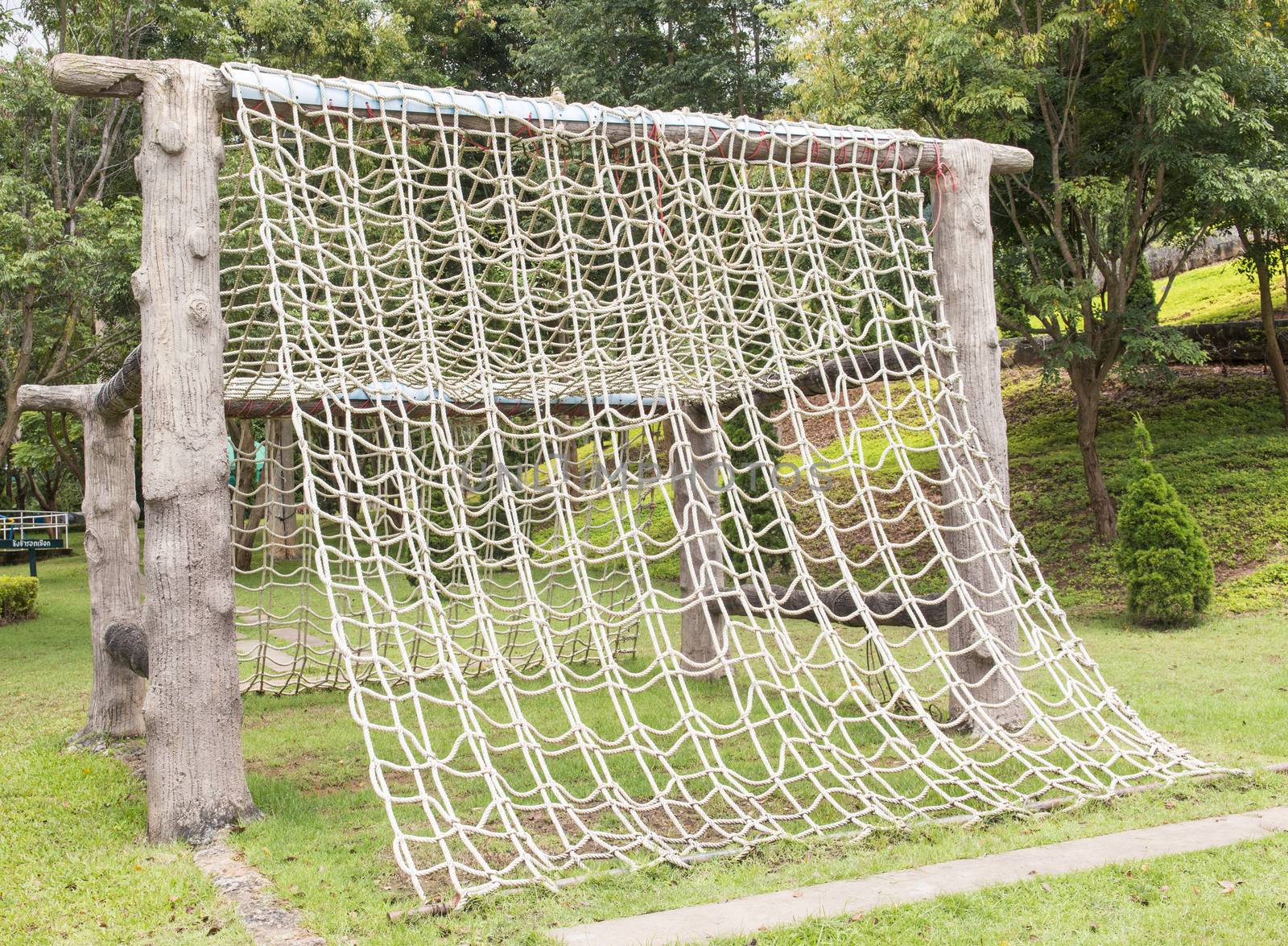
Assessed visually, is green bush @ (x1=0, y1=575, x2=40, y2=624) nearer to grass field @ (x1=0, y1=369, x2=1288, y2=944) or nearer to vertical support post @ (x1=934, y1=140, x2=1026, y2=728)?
grass field @ (x1=0, y1=369, x2=1288, y2=944)

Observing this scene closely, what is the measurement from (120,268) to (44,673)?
4.05 metres

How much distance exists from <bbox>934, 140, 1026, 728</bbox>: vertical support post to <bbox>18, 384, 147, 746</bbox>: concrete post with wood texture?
4.00 m

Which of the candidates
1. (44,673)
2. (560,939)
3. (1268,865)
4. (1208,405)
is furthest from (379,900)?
(1208,405)

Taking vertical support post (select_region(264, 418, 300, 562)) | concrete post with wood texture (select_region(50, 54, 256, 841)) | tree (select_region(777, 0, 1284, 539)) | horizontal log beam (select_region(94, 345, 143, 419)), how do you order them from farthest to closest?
vertical support post (select_region(264, 418, 300, 562)) → tree (select_region(777, 0, 1284, 539)) → horizontal log beam (select_region(94, 345, 143, 419)) → concrete post with wood texture (select_region(50, 54, 256, 841))

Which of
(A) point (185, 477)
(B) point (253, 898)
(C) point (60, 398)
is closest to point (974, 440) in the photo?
(A) point (185, 477)

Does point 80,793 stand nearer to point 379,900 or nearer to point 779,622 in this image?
point 379,900

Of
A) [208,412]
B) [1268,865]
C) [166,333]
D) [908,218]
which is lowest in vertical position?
[1268,865]

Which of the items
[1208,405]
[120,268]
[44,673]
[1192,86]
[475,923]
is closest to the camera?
[475,923]

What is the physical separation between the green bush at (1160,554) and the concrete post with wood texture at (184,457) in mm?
6867

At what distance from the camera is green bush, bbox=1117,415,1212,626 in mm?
8242

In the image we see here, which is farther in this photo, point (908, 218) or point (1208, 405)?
point (1208, 405)

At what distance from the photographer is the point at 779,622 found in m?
4.19

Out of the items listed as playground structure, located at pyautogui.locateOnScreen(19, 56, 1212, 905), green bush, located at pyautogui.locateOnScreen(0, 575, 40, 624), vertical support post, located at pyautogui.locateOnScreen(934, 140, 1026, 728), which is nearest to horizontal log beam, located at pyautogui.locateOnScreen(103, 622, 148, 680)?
playground structure, located at pyautogui.locateOnScreen(19, 56, 1212, 905)

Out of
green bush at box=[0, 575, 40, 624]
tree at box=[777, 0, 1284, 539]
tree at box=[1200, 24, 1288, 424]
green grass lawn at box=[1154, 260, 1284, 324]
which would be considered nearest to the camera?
tree at box=[1200, 24, 1288, 424]
